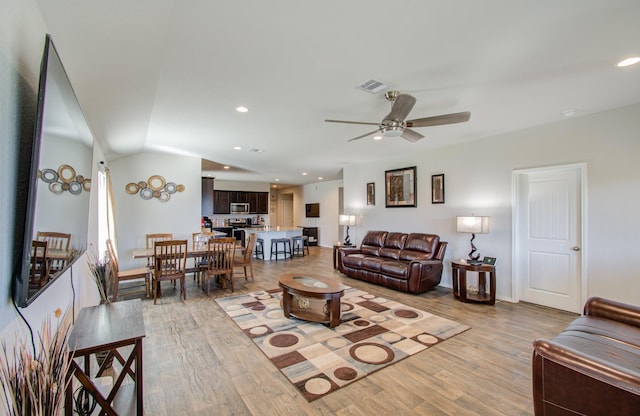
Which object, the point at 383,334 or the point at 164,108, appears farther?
the point at 164,108

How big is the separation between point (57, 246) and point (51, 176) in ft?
1.12

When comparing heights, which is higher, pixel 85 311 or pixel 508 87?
pixel 508 87

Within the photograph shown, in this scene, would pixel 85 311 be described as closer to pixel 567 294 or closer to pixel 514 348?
pixel 514 348

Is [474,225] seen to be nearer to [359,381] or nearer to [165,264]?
[359,381]

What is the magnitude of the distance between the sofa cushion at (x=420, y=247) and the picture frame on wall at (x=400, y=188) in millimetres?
770

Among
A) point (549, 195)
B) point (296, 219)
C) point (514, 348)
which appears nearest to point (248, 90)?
point (514, 348)

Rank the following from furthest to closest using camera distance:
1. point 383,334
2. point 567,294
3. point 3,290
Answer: point 567,294 < point 383,334 < point 3,290

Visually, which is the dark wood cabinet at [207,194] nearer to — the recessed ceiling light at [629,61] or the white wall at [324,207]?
the white wall at [324,207]

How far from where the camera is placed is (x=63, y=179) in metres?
1.44

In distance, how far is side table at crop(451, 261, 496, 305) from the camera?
4.22 meters

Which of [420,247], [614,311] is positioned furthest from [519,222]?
[614,311]

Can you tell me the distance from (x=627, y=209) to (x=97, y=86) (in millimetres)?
5749

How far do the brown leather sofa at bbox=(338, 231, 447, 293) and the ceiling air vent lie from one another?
9.80 ft

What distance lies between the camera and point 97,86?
7.97 feet
